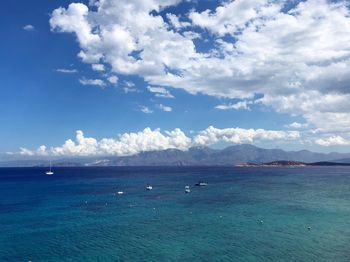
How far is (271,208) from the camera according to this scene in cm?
10031

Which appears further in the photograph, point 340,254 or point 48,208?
point 48,208

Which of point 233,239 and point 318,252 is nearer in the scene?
Answer: point 318,252

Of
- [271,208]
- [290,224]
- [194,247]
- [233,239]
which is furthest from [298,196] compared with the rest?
[194,247]

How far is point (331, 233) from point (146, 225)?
41378 millimetres

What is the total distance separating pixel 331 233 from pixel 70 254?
175ft

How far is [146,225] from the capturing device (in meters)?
79.3

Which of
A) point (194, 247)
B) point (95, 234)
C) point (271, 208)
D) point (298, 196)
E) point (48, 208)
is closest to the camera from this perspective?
point (194, 247)

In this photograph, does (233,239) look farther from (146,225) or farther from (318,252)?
(146,225)

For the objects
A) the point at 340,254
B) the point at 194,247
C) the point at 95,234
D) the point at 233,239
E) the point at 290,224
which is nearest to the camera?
the point at 340,254

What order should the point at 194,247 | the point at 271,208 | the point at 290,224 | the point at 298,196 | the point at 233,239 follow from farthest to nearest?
the point at 298,196
the point at 271,208
the point at 290,224
the point at 233,239
the point at 194,247

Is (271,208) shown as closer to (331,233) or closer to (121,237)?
(331,233)

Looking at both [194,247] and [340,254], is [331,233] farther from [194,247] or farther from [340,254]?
[194,247]

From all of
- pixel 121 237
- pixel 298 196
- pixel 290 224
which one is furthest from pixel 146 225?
pixel 298 196

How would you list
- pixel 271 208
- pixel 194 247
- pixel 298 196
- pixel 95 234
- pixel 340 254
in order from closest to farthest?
pixel 340 254
pixel 194 247
pixel 95 234
pixel 271 208
pixel 298 196
